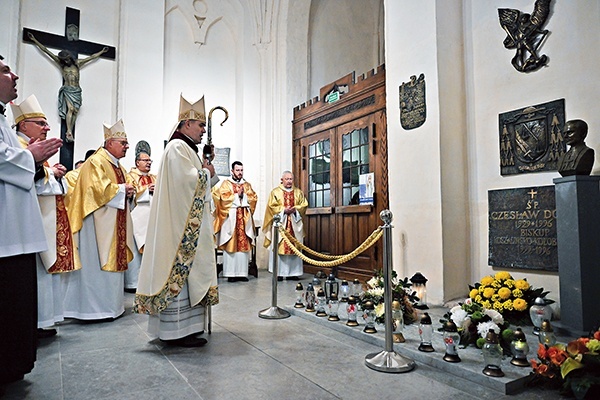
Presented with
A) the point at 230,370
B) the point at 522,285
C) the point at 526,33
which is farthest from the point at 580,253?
the point at 230,370

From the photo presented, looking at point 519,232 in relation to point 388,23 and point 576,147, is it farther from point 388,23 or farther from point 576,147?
point 388,23

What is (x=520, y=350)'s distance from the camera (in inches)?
109

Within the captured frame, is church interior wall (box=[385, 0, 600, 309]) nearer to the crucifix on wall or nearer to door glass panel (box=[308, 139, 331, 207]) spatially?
door glass panel (box=[308, 139, 331, 207])

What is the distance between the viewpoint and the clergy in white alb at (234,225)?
7367mm

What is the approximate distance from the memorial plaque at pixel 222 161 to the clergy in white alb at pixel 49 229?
5.16 m

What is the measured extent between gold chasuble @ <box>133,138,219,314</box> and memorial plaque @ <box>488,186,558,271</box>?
317cm

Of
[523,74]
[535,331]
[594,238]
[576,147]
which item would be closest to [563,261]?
[594,238]

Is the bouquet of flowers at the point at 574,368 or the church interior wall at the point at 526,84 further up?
the church interior wall at the point at 526,84

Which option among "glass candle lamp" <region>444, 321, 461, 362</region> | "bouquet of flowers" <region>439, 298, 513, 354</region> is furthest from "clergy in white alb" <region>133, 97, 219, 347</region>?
"bouquet of flowers" <region>439, 298, 513, 354</region>

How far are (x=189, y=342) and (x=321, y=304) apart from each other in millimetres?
1677

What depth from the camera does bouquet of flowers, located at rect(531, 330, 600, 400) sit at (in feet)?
7.55

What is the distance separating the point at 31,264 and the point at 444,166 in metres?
4.20

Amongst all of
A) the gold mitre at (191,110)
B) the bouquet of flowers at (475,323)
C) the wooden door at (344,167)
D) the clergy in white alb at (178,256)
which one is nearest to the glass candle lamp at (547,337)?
the bouquet of flowers at (475,323)

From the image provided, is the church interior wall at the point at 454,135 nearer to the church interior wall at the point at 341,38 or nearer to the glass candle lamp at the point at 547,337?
the glass candle lamp at the point at 547,337
